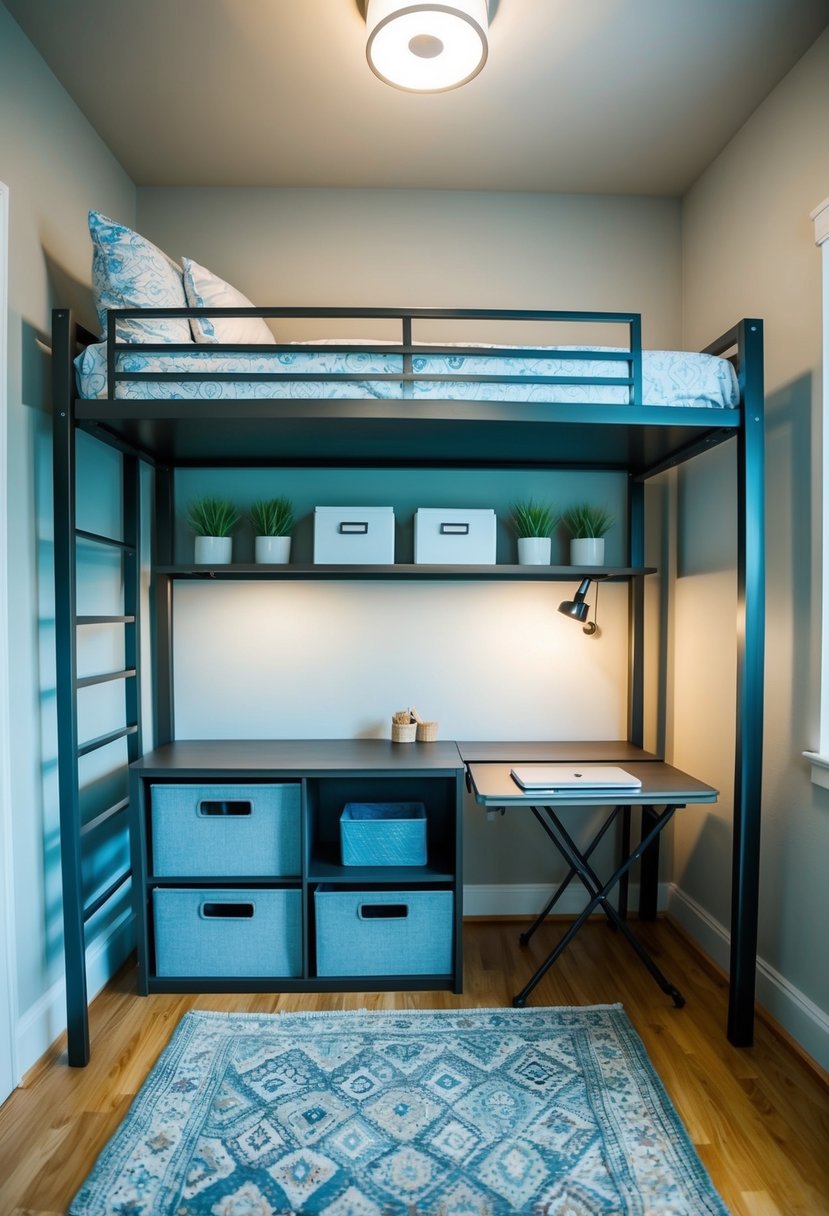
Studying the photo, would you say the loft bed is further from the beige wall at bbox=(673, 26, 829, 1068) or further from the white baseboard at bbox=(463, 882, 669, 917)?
the white baseboard at bbox=(463, 882, 669, 917)

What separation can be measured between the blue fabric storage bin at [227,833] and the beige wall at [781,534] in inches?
59.8

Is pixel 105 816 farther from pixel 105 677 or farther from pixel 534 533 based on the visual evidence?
pixel 534 533

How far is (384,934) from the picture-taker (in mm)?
2152

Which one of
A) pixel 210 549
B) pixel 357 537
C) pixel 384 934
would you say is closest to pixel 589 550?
pixel 357 537

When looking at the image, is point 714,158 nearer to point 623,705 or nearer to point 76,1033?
point 623,705

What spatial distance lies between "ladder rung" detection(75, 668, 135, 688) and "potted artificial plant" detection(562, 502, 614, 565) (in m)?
1.66

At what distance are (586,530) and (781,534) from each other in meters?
0.67

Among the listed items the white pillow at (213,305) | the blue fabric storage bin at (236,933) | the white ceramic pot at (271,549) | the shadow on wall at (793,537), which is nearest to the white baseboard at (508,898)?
the blue fabric storage bin at (236,933)

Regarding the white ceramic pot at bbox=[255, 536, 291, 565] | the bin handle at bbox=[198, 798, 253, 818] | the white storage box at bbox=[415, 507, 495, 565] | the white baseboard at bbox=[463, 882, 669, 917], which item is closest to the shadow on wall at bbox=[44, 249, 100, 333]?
the white ceramic pot at bbox=[255, 536, 291, 565]

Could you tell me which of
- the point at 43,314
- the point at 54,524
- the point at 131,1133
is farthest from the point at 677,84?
the point at 131,1133

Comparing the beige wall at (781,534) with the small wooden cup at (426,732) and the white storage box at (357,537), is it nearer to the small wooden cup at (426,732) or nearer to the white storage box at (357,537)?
the small wooden cup at (426,732)

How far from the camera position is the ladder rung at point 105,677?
6.30 feet

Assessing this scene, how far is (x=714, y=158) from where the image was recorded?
240 centimetres

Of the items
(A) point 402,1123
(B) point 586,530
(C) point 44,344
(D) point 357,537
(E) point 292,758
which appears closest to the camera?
(A) point 402,1123
